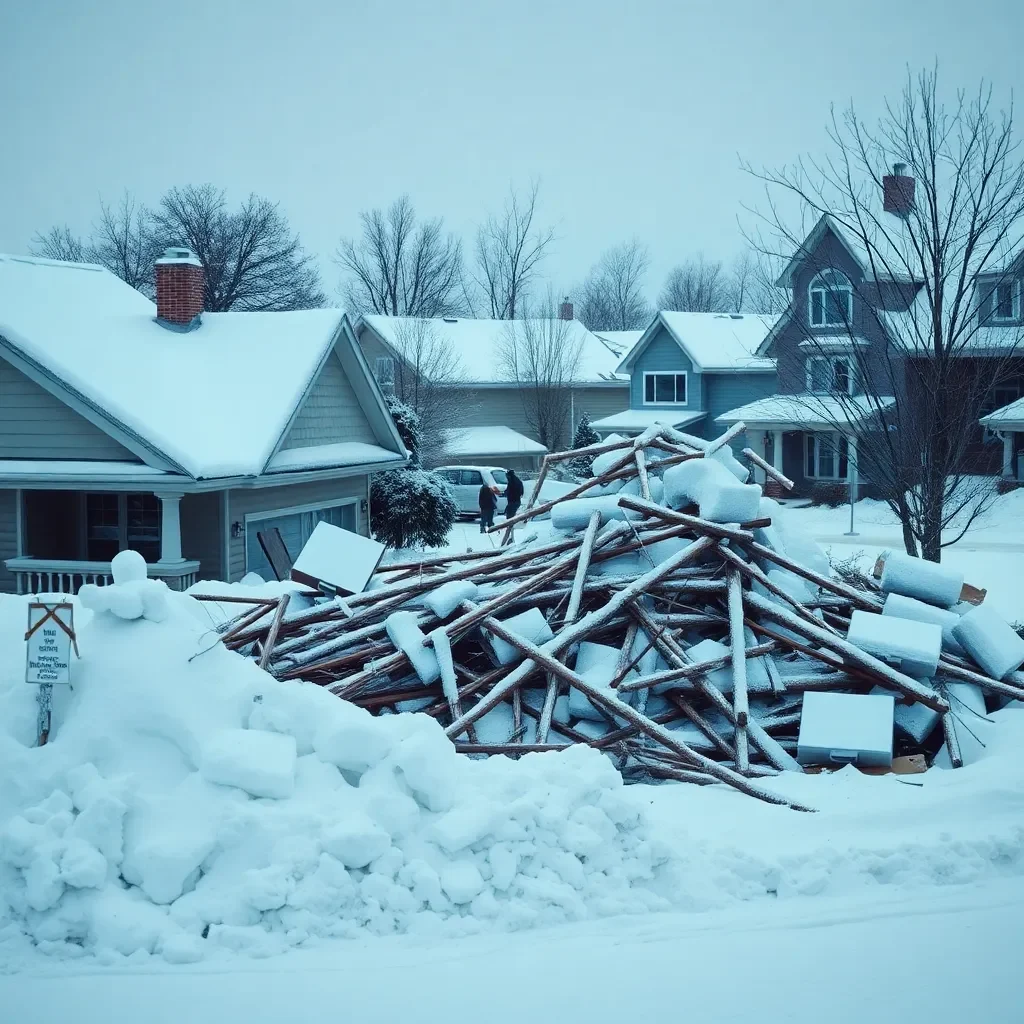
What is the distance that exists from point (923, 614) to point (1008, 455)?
21.9 metres

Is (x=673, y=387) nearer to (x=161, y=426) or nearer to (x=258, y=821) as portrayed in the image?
(x=161, y=426)

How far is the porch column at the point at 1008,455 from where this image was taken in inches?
1147

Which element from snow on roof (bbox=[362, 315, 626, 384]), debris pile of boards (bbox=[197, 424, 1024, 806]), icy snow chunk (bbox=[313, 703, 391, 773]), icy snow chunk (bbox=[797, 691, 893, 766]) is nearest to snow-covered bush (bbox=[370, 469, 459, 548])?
debris pile of boards (bbox=[197, 424, 1024, 806])

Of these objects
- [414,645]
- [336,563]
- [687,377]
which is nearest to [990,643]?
[414,645]

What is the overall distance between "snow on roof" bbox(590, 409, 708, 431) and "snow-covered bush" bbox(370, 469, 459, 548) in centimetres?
→ 1677

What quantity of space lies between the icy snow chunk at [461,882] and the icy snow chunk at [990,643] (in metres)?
5.68

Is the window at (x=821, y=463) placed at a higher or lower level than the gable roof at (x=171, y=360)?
lower

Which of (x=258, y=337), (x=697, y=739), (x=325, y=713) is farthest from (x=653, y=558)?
(x=258, y=337)

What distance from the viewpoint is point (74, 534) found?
16.8 metres

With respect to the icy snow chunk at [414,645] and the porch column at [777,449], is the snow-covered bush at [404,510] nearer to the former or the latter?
the icy snow chunk at [414,645]

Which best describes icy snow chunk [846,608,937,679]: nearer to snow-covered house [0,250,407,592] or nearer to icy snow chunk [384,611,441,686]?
icy snow chunk [384,611,441,686]

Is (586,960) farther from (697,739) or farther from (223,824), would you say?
(697,739)

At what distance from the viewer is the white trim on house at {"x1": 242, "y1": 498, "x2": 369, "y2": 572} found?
16.4 m

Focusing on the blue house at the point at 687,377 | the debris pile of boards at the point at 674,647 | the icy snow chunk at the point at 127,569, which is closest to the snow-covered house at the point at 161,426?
the debris pile of boards at the point at 674,647
